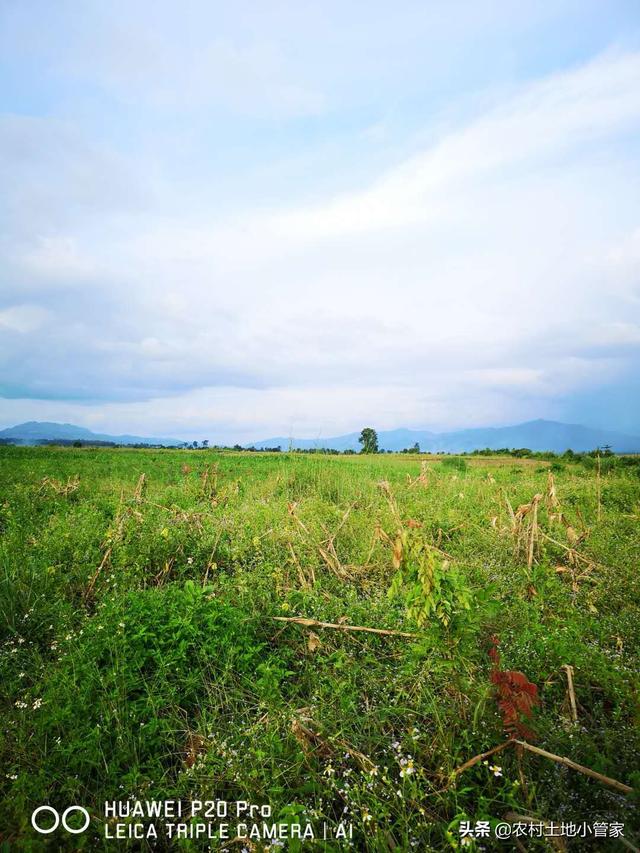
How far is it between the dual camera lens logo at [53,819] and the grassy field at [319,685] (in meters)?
0.04

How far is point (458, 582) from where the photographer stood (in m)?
2.53

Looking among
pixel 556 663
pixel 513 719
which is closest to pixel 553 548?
pixel 556 663

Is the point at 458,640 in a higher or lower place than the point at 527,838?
higher

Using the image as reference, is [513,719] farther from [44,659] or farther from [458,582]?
[44,659]

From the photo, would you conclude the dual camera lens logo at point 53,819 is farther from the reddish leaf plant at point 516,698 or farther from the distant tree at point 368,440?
the distant tree at point 368,440

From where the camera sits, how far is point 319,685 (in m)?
3.24

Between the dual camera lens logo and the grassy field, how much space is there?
0.04 metres

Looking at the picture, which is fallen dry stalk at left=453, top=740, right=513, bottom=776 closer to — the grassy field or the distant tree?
the grassy field

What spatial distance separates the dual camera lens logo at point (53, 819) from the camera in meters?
2.19

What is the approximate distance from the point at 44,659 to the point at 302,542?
2909 millimetres

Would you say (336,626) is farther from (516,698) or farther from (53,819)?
(53,819)

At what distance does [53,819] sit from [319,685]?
5.51 ft

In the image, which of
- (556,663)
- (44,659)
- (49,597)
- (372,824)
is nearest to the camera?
(372,824)

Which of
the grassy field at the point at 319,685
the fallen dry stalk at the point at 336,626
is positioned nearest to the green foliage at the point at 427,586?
the grassy field at the point at 319,685
